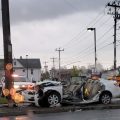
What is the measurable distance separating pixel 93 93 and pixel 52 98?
7.08 ft

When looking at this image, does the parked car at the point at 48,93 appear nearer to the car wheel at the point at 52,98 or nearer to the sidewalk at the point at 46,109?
the car wheel at the point at 52,98

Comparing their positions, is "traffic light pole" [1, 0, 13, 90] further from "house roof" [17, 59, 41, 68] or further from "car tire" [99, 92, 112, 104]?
"house roof" [17, 59, 41, 68]

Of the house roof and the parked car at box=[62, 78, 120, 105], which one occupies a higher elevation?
the house roof

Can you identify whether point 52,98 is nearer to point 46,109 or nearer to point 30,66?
point 46,109

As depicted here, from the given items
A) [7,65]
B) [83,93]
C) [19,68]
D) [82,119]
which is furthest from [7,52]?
[19,68]

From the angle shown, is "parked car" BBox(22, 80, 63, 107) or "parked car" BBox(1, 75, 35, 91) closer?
"parked car" BBox(22, 80, 63, 107)

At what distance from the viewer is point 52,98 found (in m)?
20.3

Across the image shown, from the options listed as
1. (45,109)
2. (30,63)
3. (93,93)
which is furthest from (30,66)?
(45,109)

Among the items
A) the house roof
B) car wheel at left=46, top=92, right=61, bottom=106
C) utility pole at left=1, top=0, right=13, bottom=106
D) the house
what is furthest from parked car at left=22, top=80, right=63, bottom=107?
the house roof

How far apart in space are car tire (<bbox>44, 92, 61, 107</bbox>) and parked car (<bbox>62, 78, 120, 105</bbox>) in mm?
855

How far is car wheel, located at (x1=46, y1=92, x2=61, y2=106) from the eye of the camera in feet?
66.2

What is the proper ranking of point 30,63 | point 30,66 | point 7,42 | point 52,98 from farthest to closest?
point 30,63, point 30,66, point 52,98, point 7,42

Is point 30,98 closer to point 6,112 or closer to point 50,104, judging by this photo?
point 50,104

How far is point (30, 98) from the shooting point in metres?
21.4
